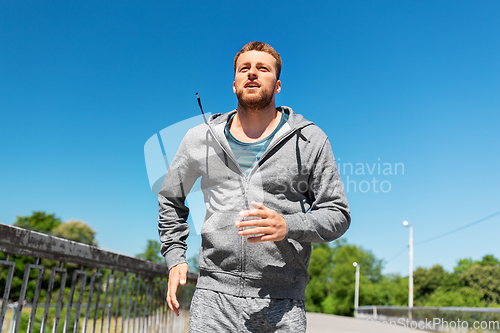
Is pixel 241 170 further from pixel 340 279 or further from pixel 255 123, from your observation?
pixel 340 279

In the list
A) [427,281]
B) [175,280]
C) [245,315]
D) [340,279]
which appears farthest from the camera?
[340,279]

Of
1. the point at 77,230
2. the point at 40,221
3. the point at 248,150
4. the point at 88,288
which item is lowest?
the point at 88,288

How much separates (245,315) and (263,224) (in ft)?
1.80

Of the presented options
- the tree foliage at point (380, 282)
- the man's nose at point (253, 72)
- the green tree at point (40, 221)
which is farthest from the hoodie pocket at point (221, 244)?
the green tree at point (40, 221)

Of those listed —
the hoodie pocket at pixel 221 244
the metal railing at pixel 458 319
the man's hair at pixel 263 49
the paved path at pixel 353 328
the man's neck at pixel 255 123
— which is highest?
the man's hair at pixel 263 49

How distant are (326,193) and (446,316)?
9.76 metres

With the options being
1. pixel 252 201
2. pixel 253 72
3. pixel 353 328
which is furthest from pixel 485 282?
pixel 252 201

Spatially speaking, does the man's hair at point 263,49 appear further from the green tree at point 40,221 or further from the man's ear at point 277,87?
the green tree at point 40,221

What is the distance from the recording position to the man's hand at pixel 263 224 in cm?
145

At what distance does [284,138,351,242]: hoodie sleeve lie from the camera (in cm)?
160

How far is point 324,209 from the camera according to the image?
5.74 feet

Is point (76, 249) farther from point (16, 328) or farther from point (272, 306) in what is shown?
point (272, 306)

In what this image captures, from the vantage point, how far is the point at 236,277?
1798mm

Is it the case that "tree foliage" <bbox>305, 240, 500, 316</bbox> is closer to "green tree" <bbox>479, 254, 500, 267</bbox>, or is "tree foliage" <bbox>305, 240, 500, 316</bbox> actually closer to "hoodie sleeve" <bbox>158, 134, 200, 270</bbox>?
"green tree" <bbox>479, 254, 500, 267</bbox>
